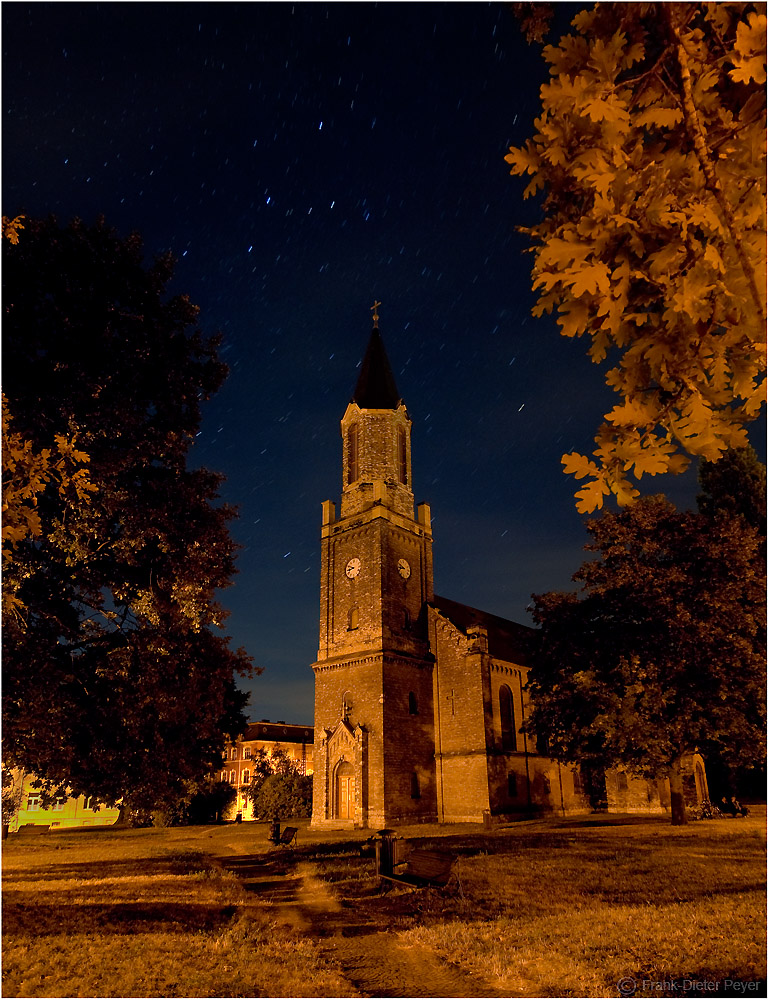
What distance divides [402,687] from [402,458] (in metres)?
15.6

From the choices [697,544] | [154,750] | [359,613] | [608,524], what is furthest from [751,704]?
[359,613]

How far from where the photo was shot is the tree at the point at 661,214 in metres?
4.07

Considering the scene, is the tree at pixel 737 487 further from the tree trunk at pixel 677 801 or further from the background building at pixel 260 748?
the background building at pixel 260 748

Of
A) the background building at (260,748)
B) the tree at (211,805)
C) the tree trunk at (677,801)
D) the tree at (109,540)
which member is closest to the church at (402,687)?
the tree trunk at (677,801)

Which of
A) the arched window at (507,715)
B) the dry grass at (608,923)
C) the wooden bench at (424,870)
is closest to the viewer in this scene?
the dry grass at (608,923)

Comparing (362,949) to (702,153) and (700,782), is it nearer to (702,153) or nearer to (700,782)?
(702,153)

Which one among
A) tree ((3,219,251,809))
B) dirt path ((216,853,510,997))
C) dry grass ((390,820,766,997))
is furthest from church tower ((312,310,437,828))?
tree ((3,219,251,809))

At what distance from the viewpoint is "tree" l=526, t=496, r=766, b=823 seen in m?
22.4

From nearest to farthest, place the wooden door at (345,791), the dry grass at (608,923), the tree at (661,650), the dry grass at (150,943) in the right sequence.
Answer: the dry grass at (608,923) < the dry grass at (150,943) < the tree at (661,650) < the wooden door at (345,791)

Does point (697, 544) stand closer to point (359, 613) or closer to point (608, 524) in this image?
point (608, 524)

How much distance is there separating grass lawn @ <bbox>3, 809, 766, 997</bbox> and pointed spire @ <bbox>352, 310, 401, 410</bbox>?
1237 inches

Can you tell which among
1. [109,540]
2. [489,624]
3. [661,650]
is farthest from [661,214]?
[489,624]

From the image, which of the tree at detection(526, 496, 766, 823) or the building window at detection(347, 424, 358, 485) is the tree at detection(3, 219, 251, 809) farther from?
the building window at detection(347, 424, 358, 485)

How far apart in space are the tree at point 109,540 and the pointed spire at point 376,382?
102 ft
